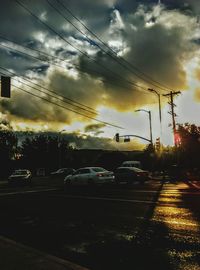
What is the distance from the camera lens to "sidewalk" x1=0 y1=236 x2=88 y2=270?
601 centimetres

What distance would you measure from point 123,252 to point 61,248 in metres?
1.56

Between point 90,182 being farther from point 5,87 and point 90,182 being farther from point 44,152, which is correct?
point 44,152

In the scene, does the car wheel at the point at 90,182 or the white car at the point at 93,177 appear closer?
the white car at the point at 93,177

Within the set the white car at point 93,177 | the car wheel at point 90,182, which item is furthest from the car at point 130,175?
the car wheel at point 90,182

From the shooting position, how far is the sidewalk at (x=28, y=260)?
6.01 metres

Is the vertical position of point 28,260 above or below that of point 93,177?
below

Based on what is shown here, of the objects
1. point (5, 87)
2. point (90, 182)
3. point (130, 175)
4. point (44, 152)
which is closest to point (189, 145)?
point (130, 175)

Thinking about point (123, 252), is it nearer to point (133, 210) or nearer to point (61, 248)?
point (61, 248)

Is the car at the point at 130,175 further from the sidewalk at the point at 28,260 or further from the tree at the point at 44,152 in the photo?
the tree at the point at 44,152

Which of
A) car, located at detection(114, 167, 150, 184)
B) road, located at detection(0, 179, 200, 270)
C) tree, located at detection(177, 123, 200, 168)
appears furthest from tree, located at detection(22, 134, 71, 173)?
road, located at detection(0, 179, 200, 270)

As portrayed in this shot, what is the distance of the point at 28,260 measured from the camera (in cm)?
649

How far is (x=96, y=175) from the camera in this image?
82.1 feet

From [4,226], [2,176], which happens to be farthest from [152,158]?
[4,226]

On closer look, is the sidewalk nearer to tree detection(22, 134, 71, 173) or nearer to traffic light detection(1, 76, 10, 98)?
traffic light detection(1, 76, 10, 98)
